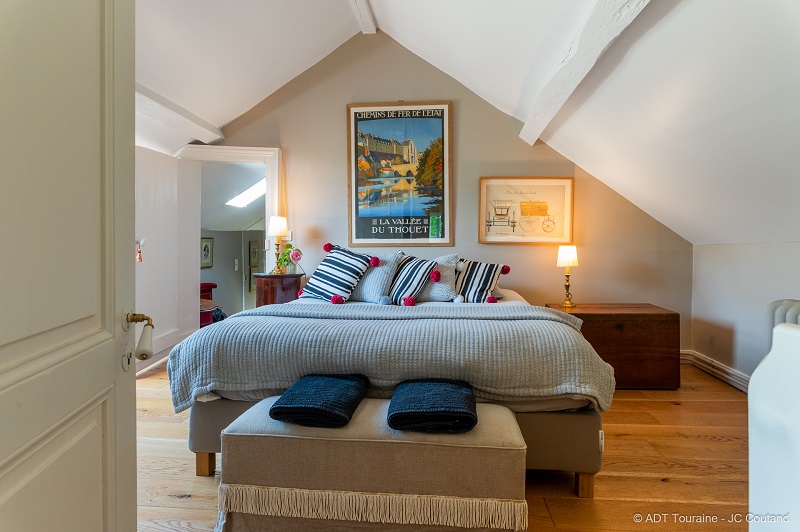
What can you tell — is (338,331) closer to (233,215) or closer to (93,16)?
(93,16)

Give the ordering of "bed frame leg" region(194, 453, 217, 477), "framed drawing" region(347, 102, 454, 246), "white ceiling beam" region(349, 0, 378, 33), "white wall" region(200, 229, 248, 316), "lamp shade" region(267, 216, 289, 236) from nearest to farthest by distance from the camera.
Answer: "bed frame leg" region(194, 453, 217, 477), "white ceiling beam" region(349, 0, 378, 33), "lamp shade" region(267, 216, 289, 236), "framed drawing" region(347, 102, 454, 246), "white wall" region(200, 229, 248, 316)

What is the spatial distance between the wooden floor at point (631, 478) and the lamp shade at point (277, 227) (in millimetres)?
1543

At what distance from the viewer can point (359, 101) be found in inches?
160

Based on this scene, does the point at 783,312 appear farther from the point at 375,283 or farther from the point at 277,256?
the point at 277,256

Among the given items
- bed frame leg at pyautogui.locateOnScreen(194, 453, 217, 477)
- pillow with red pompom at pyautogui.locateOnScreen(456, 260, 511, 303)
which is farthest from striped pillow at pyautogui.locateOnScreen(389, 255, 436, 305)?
bed frame leg at pyautogui.locateOnScreen(194, 453, 217, 477)

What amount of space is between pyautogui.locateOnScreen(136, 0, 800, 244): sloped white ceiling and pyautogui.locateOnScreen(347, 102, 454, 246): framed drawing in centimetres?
50

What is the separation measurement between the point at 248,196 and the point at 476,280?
3.61 meters

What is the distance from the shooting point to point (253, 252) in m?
6.57

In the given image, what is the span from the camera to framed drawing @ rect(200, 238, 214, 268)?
19.2ft

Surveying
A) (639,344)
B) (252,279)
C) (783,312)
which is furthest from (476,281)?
(252,279)

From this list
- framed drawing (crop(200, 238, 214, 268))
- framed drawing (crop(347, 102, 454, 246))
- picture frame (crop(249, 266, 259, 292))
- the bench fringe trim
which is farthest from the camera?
picture frame (crop(249, 266, 259, 292))

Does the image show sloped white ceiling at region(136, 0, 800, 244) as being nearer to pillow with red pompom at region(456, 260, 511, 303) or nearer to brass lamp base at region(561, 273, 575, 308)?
brass lamp base at region(561, 273, 575, 308)

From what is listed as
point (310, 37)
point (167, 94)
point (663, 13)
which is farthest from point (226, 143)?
point (663, 13)

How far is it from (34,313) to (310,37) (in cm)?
358
